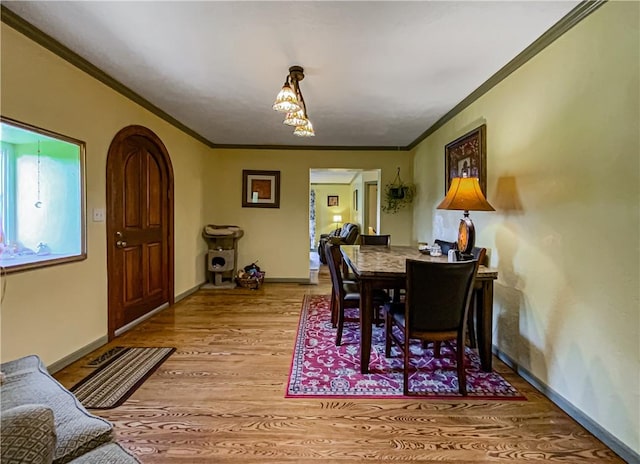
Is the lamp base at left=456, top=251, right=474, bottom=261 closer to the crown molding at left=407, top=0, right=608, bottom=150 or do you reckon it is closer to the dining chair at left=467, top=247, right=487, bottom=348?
the dining chair at left=467, top=247, right=487, bottom=348

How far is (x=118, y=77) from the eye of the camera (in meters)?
2.93

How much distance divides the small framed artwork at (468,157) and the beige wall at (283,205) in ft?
5.99

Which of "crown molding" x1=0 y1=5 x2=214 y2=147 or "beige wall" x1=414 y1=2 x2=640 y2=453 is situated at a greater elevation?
"crown molding" x1=0 y1=5 x2=214 y2=147

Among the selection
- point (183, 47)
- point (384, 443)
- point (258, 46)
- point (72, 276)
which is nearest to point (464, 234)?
point (384, 443)

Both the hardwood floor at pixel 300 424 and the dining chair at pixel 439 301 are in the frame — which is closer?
the hardwood floor at pixel 300 424

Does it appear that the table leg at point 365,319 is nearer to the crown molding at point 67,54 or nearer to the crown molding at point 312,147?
the crown molding at point 67,54

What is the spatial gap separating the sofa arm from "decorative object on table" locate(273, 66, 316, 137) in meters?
2.13

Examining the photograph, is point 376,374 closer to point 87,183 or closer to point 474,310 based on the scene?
point 474,310

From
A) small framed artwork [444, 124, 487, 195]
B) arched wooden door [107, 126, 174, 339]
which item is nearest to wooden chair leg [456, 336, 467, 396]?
small framed artwork [444, 124, 487, 195]

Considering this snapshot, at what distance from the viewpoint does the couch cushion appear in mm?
929

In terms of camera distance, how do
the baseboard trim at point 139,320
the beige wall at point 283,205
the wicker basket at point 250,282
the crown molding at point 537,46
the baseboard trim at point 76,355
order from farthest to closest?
the beige wall at point 283,205, the wicker basket at point 250,282, the baseboard trim at point 139,320, the baseboard trim at point 76,355, the crown molding at point 537,46

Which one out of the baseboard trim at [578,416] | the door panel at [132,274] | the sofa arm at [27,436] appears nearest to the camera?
the sofa arm at [27,436]

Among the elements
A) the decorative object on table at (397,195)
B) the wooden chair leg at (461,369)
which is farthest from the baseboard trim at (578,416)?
the decorative object on table at (397,195)

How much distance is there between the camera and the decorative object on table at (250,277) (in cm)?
530
